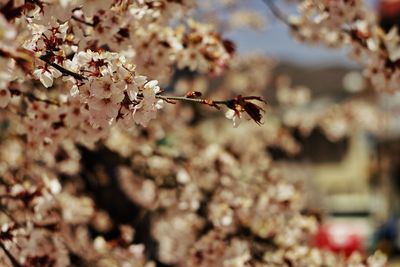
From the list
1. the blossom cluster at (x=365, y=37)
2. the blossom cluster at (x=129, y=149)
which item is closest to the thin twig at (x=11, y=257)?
the blossom cluster at (x=129, y=149)

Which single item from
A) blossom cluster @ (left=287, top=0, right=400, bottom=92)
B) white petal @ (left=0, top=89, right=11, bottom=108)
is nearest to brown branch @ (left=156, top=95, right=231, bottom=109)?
white petal @ (left=0, top=89, right=11, bottom=108)

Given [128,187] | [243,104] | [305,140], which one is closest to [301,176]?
[128,187]

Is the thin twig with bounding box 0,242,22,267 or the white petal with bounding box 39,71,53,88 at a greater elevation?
the white petal with bounding box 39,71,53,88

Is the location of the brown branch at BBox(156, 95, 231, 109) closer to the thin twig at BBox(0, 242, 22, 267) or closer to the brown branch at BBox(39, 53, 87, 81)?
the brown branch at BBox(39, 53, 87, 81)

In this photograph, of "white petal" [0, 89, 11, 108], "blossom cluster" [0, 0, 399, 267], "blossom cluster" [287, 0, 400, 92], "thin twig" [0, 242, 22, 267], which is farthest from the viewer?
"blossom cluster" [287, 0, 400, 92]

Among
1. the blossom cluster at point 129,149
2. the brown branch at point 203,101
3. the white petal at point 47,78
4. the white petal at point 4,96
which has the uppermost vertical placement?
the brown branch at point 203,101

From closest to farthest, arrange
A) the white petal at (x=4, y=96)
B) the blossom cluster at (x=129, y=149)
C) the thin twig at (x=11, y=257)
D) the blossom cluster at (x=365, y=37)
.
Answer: the white petal at (x=4, y=96) → the blossom cluster at (x=129, y=149) → the thin twig at (x=11, y=257) → the blossom cluster at (x=365, y=37)

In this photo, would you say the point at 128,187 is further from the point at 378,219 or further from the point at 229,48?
the point at 378,219

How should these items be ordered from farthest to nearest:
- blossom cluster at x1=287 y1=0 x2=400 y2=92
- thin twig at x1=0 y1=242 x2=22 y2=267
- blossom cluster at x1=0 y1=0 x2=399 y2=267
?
blossom cluster at x1=287 y1=0 x2=400 y2=92
thin twig at x1=0 y1=242 x2=22 y2=267
blossom cluster at x1=0 y1=0 x2=399 y2=267

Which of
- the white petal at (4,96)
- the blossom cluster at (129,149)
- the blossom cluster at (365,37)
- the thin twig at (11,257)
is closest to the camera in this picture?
the white petal at (4,96)

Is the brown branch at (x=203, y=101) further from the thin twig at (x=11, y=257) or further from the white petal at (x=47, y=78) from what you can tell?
the thin twig at (x=11, y=257)

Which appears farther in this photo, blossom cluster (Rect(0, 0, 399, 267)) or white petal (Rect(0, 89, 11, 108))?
blossom cluster (Rect(0, 0, 399, 267))
